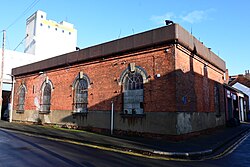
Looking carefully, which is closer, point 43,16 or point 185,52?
point 185,52

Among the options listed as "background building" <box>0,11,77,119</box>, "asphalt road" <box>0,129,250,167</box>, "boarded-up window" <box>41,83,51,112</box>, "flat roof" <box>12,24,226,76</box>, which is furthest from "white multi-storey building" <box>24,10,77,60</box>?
"asphalt road" <box>0,129,250,167</box>

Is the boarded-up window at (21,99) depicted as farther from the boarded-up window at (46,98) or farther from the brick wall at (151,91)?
the brick wall at (151,91)

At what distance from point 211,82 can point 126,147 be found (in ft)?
33.1

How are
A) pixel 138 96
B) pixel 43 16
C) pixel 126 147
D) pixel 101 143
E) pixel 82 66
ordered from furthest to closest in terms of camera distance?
pixel 43 16
pixel 82 66
pixel 138 96
pixel 101 143
pixel 126 147

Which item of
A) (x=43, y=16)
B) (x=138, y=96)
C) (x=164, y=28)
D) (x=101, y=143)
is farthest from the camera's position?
(x=43, y=16)

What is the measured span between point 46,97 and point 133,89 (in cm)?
968

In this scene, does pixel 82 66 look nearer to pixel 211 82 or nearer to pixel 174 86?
pixel 174 86

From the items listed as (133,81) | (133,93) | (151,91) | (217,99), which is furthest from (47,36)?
(151,91)

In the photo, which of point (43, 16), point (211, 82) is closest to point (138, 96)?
point (211, 82)

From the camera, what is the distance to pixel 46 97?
59.7ft

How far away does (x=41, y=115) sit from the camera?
1803 cm

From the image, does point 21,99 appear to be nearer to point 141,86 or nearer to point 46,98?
point 46,98

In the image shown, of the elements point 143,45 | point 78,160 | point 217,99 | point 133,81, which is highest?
point 143,45

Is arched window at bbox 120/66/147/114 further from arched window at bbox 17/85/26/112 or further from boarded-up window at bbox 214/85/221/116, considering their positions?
arched window at bbox 17/85/26/112
